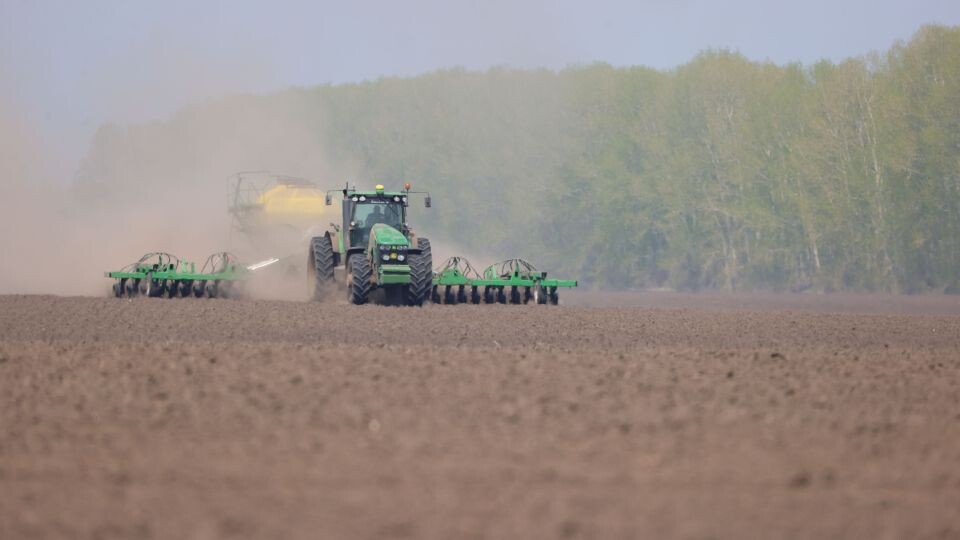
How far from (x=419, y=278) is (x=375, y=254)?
960mm

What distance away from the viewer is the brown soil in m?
8.88

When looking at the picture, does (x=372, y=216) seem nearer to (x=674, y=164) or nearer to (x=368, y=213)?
(x=368, y=213)

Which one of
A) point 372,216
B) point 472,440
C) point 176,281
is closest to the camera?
point 472,440

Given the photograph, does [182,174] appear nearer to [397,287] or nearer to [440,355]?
[397,287]

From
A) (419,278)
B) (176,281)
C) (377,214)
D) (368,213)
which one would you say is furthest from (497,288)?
(176,281)

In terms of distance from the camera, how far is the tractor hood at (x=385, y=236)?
29219mm

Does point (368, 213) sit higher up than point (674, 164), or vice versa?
point (674, 164)

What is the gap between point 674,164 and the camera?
67.0 m

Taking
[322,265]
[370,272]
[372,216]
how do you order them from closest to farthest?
1. [370,272]
2. [372,216]
3. [322,265]

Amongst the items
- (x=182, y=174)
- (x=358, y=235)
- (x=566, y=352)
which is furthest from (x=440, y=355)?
(x=182, y=174)

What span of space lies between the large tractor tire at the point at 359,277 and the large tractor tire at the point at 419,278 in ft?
2.68

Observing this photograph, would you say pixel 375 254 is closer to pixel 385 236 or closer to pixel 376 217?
pixel 385 236

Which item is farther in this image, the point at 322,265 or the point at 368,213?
the point at 322,265

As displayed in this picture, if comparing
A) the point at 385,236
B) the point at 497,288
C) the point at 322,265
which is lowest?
the point at 497,288
